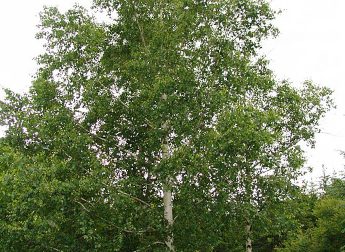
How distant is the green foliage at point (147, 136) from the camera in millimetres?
11094

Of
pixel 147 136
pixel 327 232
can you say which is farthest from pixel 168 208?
pixel 327 232

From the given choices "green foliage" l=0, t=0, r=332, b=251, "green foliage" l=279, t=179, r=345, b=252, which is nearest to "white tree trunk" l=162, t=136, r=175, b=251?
"green foliage" l=0, t=0, r=332, b=251

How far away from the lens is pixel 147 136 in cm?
1384

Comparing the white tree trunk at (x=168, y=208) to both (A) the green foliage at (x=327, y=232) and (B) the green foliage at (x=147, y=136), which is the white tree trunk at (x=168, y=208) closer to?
(B) the green foliage at (x=147, y=136)

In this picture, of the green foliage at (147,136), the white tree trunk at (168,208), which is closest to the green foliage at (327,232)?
the green foliage at (147,136)

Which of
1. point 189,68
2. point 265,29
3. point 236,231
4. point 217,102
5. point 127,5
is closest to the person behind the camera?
point 217,102

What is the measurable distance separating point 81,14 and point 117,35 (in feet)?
5.04

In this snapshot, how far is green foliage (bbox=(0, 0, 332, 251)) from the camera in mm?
11094

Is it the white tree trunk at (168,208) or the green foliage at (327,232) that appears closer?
the white tree trunk at (168,208)

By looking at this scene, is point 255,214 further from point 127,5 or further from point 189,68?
point 127,5

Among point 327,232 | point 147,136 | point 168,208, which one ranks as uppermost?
point 147,136

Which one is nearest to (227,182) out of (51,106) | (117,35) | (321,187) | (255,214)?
(255,214)

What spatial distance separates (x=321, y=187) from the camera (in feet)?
187

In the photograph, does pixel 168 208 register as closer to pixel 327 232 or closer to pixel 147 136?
pixel 147 136
